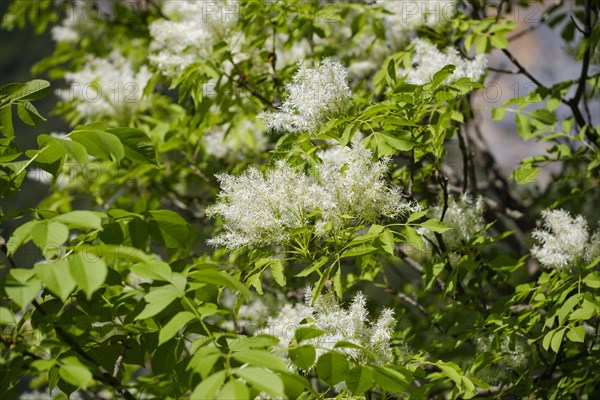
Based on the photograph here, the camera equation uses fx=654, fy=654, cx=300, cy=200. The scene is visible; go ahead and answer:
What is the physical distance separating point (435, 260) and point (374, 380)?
78cm

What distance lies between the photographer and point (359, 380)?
1.33 meters

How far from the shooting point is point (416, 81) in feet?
7.70

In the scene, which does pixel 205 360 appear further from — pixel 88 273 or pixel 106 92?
pixel 106 92

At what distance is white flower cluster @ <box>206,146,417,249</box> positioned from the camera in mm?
1646

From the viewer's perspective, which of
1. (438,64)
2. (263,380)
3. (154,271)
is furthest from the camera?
(438,64)

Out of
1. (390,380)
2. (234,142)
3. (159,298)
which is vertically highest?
(159,298)

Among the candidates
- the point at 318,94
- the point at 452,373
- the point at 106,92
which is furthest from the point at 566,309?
the point at 106,92

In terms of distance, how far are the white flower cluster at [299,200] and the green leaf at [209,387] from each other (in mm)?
599

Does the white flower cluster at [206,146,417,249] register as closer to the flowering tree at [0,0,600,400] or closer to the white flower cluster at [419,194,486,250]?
the flowering tree at [0,0,600,400]

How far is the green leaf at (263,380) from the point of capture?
1.02m

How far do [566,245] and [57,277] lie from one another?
1562mm

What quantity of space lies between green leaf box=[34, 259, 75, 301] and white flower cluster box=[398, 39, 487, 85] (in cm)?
154

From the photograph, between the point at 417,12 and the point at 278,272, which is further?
the point at 417,12

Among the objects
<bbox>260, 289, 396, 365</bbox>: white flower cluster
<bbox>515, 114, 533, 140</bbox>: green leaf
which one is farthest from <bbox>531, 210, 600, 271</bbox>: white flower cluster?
<bbox>260, 289, 396, 365</bbox>: white flower cluster
